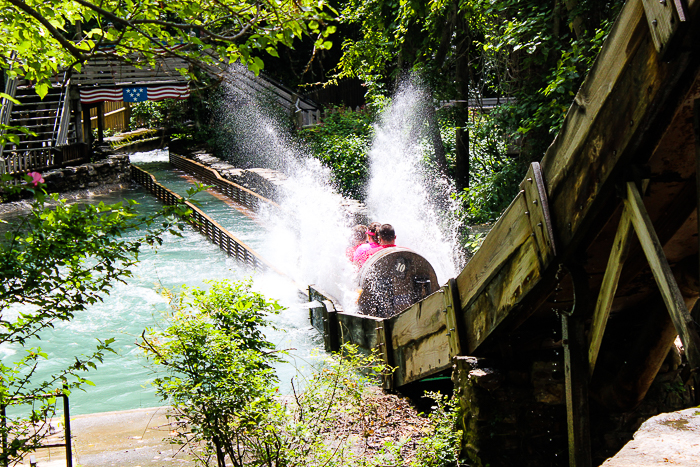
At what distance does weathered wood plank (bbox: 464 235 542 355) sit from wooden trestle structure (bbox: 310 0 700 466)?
1 centimetres

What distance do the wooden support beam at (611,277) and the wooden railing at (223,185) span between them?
46.7 feet

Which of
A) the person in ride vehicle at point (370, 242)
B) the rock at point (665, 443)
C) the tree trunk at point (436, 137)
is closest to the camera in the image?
the rock at point (665, 443)

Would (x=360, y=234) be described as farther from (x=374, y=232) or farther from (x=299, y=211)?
(x=299, y=211)

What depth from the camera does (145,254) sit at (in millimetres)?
14797

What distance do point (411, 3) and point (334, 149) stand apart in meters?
6.84

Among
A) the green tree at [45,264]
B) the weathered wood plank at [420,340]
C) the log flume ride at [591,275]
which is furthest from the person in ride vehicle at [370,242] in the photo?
the green tree at [45,264]

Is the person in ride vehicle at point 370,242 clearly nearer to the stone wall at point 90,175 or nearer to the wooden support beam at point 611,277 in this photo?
the wooden support beam at point 611,277

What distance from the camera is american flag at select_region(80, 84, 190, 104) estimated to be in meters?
23.3

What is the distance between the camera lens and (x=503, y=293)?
371 centimetres

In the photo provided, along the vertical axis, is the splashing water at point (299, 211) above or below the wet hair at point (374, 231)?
above

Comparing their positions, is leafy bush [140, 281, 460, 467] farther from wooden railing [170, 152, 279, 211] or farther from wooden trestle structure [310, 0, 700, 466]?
wooden railing [170, 152, 279, 211]

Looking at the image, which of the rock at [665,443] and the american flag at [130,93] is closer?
the rock at [665,443]

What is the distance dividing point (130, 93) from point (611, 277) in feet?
75.7

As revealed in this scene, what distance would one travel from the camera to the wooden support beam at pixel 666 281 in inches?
90.0
